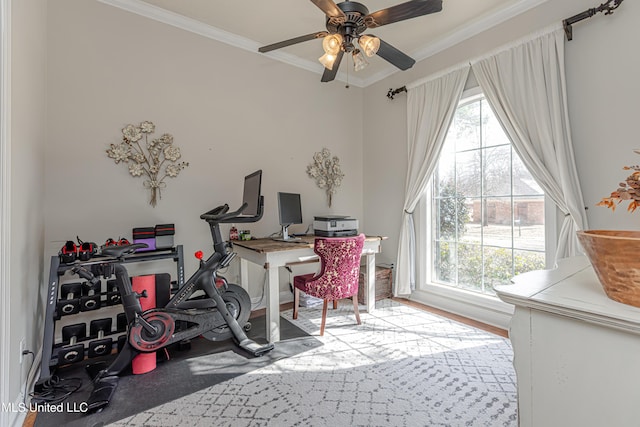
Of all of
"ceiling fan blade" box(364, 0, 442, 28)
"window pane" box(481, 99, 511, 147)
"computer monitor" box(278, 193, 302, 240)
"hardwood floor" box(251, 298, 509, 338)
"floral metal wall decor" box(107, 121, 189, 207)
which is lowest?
"hardwood floor" box(251, 298, 509, 338)

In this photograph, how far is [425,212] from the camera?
339 cm

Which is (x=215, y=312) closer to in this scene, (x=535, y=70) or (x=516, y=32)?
(x=535, y=70)

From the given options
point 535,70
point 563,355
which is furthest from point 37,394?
point 535,70

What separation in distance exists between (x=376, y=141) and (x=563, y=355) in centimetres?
359

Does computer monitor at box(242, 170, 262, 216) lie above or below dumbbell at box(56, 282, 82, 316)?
above

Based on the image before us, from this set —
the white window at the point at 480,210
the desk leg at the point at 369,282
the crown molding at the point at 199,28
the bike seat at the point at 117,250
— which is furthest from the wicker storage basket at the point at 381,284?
the crown molding at the point at 199,28

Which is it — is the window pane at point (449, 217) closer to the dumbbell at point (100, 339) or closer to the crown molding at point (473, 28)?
the crown molding at point (473, 28)

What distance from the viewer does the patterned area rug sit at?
1570 mm

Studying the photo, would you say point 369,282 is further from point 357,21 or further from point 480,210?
point 357,21

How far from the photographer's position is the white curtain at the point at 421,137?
9.96ft

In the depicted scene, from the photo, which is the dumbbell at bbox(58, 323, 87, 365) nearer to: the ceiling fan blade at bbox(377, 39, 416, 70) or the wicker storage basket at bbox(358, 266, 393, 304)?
the wicker storage basket at bbox(358, 266, 393, 304)

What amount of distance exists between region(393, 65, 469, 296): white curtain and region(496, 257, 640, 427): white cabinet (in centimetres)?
258

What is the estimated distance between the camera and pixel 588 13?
2107 mm

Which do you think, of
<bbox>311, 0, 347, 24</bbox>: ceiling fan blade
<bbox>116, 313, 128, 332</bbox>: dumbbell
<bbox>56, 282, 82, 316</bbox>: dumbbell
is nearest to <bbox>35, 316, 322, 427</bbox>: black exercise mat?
<bbox>116, 313, 128, 332</bbox>: dumbbell
